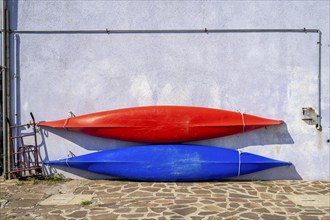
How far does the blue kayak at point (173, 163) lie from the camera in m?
5.69

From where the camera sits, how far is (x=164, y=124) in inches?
228

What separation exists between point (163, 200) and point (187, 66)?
227 centimetres

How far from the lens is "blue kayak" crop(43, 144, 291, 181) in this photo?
5.69 metres

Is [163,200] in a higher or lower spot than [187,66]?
lower

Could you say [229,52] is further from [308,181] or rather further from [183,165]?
[308,181]

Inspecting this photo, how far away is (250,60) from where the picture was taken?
5.98 metres

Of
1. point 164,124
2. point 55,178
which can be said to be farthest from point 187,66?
point 55,178

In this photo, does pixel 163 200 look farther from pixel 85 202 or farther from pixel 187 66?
pixel 187 66

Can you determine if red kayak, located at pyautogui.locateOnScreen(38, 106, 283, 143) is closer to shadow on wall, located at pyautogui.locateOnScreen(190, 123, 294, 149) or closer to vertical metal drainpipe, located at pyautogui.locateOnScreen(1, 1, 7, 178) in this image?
shadow on wall, located at pyautogui.locateOnScreen(190, 123, 294, 149)

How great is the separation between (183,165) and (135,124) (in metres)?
0.99

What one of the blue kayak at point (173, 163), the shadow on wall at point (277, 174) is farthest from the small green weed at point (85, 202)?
the shadow on wall at point (277, 174)

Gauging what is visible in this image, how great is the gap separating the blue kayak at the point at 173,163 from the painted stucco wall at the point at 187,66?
0.91ft

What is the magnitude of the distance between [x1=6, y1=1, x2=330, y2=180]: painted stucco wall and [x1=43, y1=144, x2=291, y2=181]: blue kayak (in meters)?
0.28

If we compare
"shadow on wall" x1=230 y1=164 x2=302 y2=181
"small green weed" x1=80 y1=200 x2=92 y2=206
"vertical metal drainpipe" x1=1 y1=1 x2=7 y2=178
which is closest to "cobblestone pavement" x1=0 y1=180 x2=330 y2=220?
"small green weed" x1=80 y1=200 x2=92 y2=206
